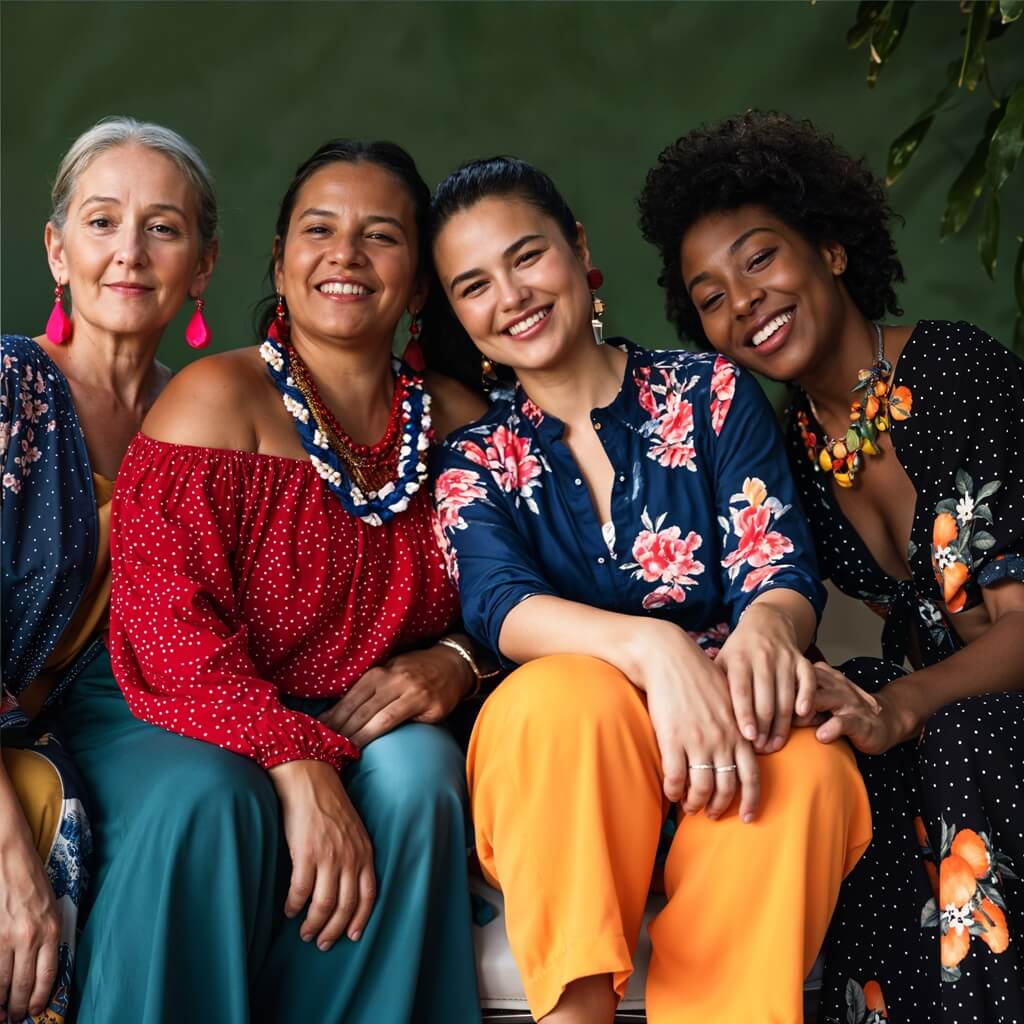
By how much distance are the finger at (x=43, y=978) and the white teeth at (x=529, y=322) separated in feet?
3.69

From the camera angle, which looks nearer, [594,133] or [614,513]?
[614,513]

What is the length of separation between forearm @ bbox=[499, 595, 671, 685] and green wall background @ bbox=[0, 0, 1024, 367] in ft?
7.04

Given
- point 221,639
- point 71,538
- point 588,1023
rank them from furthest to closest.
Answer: point 71,538
point 221,639
point 588,1023

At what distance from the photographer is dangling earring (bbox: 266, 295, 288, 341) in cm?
227

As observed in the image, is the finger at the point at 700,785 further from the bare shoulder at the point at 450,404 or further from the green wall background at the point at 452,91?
the green wall background at the point at 452,91

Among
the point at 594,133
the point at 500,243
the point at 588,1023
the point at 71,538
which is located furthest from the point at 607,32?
the point at 588,1023

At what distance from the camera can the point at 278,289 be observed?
2.33m

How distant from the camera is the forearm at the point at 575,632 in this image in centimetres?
183

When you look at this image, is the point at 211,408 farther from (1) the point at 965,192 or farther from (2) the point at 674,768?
(1) the point at 965,192

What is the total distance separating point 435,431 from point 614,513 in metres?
0.38

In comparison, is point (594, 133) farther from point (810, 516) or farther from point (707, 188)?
point (810, 516)

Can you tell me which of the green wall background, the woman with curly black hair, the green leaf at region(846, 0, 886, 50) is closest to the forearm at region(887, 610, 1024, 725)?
the woman with curly black hair

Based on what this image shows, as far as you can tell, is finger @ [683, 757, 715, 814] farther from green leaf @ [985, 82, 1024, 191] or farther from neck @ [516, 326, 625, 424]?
green leaf @ [985, 82, 1024, 191]

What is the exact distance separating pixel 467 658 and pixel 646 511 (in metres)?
0.38
